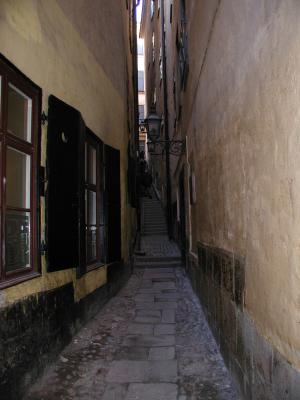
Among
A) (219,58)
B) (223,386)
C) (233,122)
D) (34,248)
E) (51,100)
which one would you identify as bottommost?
(223,386)

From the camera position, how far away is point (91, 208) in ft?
20.1

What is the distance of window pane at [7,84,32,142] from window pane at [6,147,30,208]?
186 millimetres

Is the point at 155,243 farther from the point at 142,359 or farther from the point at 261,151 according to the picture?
the point at 261,151

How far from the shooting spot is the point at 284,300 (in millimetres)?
2215

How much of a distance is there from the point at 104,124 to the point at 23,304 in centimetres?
399

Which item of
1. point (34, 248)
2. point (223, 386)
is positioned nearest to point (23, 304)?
point (34, 248)

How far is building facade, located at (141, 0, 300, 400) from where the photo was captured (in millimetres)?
2100

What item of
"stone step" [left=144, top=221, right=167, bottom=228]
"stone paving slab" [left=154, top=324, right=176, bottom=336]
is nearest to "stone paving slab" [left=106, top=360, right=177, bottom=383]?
"stone paving slab" [left=154, top=324, right=176, bottom=336]

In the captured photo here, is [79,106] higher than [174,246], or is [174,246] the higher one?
[79,106]

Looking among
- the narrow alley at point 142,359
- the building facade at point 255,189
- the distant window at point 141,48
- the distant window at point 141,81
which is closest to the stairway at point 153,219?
the narrow alley at point 142,359

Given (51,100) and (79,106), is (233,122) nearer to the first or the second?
(51,100)

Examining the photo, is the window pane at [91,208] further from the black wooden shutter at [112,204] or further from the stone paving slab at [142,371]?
the stone paving slab at [142,371]

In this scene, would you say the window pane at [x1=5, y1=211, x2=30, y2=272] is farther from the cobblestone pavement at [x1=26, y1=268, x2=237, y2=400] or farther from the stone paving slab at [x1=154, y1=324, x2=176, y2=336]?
the stone paving slab at [x1=154, y1=324, x2=176, y2=336]

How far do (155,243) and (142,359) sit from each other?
29.9ft
